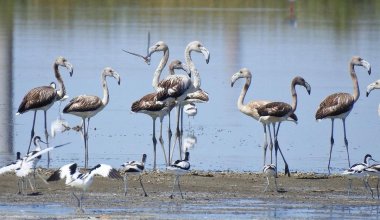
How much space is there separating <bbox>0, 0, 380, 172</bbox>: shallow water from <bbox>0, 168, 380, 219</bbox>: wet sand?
1.30 metres

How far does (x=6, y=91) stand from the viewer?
2572cm

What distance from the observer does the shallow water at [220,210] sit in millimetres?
12906

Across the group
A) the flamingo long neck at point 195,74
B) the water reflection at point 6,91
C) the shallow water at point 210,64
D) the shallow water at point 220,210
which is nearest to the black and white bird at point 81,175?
the shallow water at point 220,210

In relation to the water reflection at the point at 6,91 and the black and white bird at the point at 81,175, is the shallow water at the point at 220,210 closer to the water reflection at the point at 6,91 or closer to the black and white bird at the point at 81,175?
the black and white bird at the point at 81,175

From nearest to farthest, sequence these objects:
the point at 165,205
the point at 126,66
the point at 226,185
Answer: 1. the point at 165,205
2. the point at 226,185
3. the point at 126,66

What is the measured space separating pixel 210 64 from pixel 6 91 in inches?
356

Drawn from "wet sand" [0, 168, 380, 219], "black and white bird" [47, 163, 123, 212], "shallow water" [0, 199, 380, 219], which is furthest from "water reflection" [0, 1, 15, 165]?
"shallow water" [0, 199, 380, 219]

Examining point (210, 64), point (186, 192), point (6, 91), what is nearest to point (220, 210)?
point (186, 192)

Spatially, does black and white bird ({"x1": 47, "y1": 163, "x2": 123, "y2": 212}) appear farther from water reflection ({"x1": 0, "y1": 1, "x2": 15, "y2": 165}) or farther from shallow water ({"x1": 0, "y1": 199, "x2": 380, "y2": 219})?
water reflection ({"x1": 0, "y1": 1, "x2": 15, "y2": 165})

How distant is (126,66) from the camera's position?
3231 centimetres

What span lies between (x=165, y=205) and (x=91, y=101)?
171 inches

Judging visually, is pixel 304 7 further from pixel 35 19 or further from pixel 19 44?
pixel 19 44

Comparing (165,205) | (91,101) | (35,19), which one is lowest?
(165,205)

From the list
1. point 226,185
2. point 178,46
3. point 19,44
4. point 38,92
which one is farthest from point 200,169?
point 19,44
